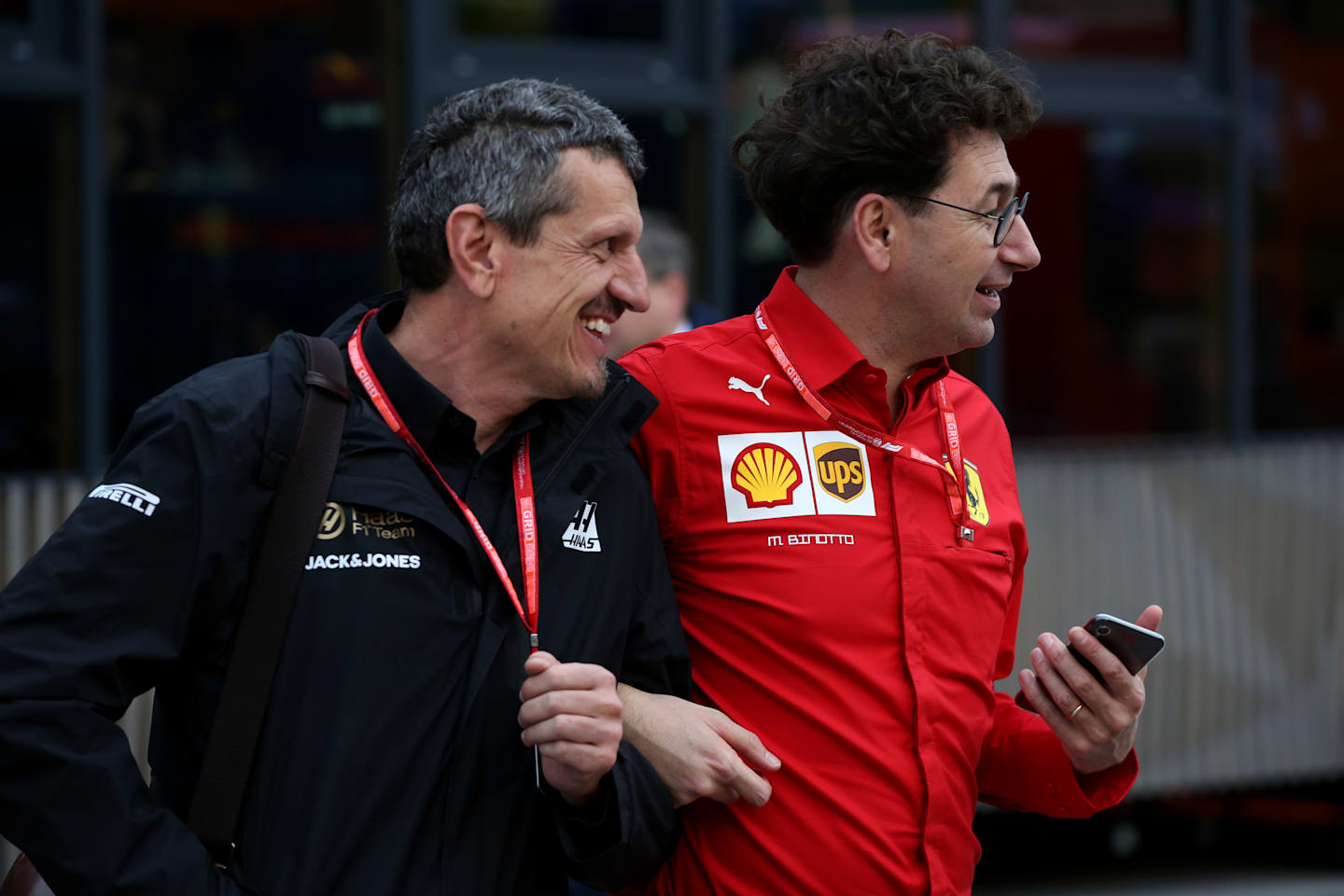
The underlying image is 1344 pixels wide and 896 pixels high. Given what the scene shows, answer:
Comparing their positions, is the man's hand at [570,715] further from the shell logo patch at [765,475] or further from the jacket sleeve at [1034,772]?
the jacket sleeve at [1034,772]

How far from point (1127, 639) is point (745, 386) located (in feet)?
2.31

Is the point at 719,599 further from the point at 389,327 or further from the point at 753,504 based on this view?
the point at 389,327

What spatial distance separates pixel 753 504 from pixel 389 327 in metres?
0.62

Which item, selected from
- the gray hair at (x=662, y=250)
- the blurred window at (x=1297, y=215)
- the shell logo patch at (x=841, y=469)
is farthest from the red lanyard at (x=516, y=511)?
the blurred window at (x=1297, y=215)

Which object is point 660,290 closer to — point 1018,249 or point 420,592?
point 1018,249

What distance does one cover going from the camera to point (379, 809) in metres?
2.19

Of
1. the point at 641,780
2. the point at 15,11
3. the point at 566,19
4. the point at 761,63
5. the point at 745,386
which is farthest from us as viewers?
the point at 761,63

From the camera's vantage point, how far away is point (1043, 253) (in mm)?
6594

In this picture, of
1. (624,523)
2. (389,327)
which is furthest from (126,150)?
(624,523)

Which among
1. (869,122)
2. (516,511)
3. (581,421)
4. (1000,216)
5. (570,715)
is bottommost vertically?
(570,715)

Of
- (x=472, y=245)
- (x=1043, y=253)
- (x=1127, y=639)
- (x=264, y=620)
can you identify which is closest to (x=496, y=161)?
(x=472, y=245)

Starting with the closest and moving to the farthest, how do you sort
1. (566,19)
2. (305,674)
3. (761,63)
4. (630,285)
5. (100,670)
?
(100,670)
(305,674)
(630,285)
(566,19)
(761,63)

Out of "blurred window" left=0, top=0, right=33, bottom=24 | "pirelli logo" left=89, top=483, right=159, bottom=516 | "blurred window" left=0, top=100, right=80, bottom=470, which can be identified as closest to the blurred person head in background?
"blurred window" left=0, top=100, right=80, bottom=470

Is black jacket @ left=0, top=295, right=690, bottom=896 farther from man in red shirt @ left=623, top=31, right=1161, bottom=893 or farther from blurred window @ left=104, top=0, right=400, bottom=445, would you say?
blurred window @ left=104, top=0, right=400, bottom=445
